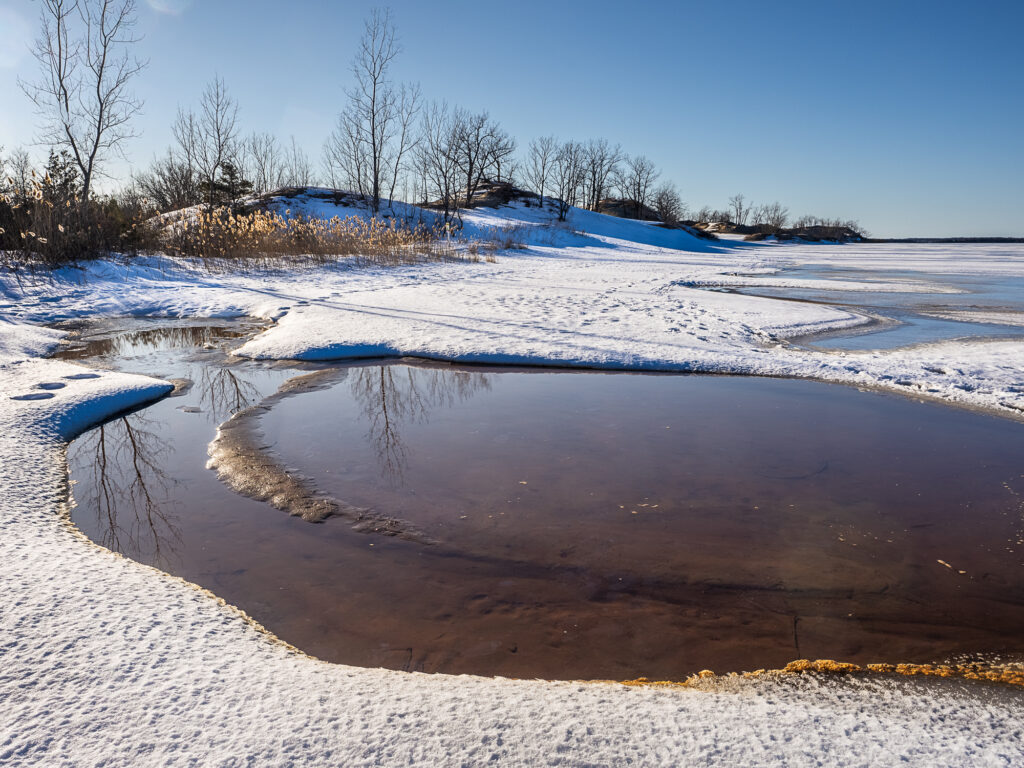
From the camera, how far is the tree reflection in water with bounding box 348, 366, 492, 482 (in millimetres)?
3641

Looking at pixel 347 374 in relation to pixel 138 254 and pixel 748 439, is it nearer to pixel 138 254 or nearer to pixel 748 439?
pixel 748 439

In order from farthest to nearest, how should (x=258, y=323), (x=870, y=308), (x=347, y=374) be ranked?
(x=870, y=308) → (x=258, y=323) → (x=347, y=374)

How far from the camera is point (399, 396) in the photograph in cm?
482

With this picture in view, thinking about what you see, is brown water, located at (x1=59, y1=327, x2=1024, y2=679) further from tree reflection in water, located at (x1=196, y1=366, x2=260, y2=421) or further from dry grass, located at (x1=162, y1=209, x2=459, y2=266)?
dry grass, located at (x1=162, y1=209, x2=459, y2=266)

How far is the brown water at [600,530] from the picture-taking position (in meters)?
1.98

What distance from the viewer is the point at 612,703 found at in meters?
1.54

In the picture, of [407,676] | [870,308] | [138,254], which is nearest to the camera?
[407,676]

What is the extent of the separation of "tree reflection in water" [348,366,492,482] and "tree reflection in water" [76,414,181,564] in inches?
45.9

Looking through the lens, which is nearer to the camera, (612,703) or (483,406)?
(612,703)

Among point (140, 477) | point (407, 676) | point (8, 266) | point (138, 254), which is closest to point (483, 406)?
point (140, 477)

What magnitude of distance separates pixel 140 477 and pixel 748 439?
3.86 meters

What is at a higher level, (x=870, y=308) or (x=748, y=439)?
(x=870, y=308)

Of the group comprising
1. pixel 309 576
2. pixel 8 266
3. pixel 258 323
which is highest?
pixel 8 266

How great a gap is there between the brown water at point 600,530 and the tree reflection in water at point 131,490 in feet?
0.05
